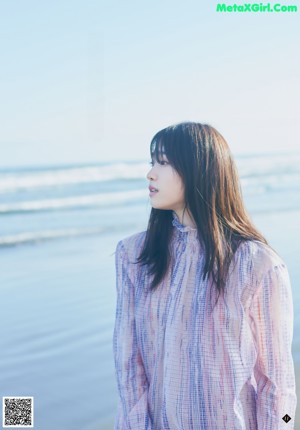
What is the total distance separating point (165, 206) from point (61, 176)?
50.4ft

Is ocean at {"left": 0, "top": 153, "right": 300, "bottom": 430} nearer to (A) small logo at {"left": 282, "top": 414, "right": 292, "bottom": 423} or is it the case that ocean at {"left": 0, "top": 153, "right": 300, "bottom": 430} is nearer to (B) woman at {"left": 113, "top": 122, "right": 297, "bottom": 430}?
(B) woman at {"left": 113, "top": 122, "right": 297, "bottom": 430}

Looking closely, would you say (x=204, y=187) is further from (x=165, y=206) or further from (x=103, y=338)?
(x=103, y=338)

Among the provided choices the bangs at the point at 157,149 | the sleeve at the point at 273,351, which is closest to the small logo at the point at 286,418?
the sleeve at the point at 273,351

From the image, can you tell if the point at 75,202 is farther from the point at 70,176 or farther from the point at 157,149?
the point at 157,149

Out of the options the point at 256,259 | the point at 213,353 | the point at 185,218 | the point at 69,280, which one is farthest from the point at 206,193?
the point at 69,280

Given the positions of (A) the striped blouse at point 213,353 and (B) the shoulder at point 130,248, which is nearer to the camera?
(A) the striped blouse at point 213,353

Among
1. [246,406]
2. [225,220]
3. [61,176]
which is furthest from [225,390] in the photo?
[61,176]

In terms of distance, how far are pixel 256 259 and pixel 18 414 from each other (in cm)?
190

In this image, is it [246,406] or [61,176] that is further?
[61,176]

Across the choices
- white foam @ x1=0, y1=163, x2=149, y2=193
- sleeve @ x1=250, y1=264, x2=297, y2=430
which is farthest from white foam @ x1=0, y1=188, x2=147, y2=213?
sleeve @ x1=250, y1=264, x2=297, y2=430

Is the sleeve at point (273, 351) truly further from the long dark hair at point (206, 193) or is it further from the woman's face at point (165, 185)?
the woman's face at point (165, 185)

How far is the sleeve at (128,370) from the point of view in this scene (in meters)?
2.19

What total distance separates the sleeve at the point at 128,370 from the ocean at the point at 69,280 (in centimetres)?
47

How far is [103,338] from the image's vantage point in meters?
5.13
